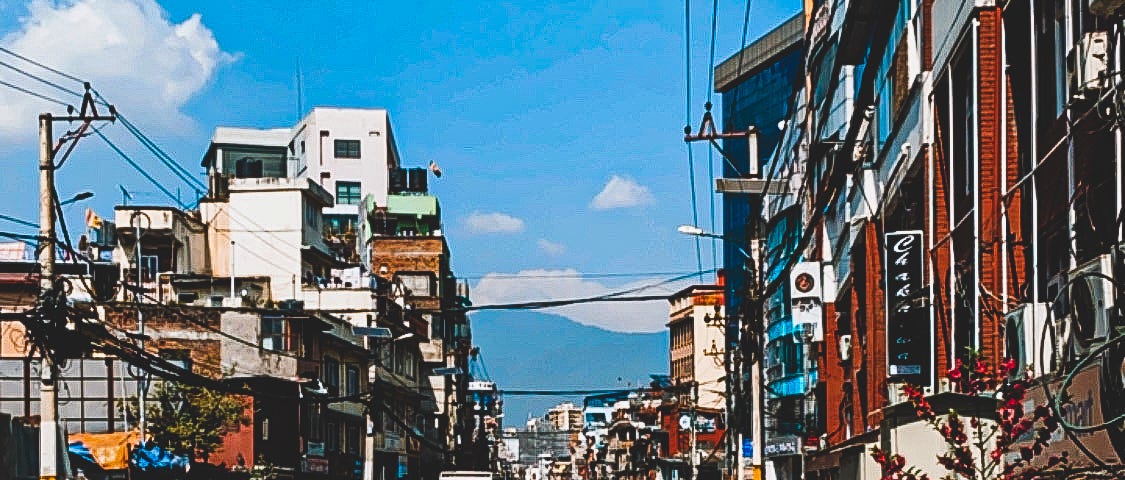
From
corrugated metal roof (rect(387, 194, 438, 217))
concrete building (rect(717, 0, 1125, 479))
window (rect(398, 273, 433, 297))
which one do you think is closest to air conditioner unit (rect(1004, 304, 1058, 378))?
concrete building (rect(717, 0, 1125, 479))

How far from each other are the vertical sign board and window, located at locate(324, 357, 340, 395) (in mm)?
40389

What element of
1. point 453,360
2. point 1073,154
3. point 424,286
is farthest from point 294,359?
point 453,360

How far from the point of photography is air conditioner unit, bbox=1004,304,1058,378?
1430 centimetres

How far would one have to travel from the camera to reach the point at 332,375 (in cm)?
6419

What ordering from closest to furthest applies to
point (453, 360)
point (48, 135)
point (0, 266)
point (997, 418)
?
point (997, 418)
point (48, 135)
point (0, 266)
point (453, 360)

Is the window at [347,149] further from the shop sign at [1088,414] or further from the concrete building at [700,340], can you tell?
the shop sign at [1088,414]

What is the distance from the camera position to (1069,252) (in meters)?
14.5

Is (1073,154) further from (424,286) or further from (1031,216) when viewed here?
(424,286)

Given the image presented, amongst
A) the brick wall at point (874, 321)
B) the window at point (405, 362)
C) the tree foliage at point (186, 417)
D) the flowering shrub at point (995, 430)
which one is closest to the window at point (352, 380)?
the window at point (405, 362)

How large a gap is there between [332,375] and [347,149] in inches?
1548

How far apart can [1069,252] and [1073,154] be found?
49.0 inches

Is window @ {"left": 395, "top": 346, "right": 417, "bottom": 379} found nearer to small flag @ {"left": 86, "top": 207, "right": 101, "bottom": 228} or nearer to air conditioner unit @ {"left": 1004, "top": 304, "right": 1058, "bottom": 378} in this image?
small flag @ {"left": 86, "top": 207, "right": 101, "bottom": 228}

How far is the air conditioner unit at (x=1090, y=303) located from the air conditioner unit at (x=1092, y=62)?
47.8 inches

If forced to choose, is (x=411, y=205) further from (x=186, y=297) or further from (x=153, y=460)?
(x=153, y=460)
